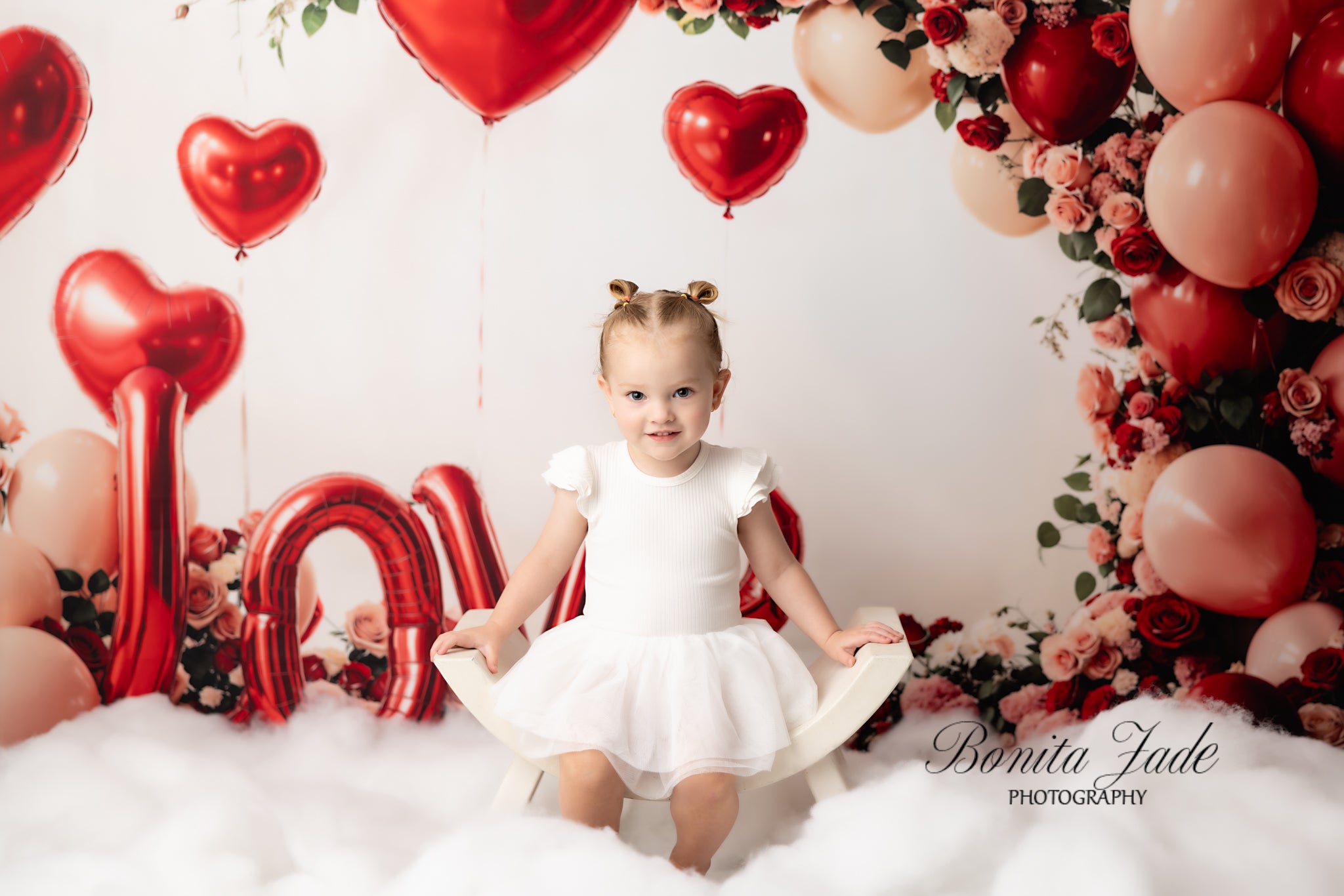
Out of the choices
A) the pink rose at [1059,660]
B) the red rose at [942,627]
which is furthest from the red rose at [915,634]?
the pink rose at [1059,660]

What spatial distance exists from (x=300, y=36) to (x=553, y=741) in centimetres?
131

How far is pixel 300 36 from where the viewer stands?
1786 mm

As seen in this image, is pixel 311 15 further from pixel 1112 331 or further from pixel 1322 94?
pixel 1322 94

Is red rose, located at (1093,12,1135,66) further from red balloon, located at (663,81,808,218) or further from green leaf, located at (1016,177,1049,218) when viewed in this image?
red balloon, located at (663,81,808,218)

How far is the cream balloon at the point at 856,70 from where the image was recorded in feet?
5.74

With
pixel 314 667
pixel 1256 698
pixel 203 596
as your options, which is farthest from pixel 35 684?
pixel 1256 698

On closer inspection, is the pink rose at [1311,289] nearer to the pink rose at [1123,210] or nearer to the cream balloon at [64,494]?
the pink rose at [1123,210]

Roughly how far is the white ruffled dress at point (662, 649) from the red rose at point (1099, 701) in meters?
0.70

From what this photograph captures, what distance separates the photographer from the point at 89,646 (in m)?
1.88

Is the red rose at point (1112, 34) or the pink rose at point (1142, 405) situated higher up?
the red rose at point (1112, 34)

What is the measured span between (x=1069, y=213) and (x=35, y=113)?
1.85m

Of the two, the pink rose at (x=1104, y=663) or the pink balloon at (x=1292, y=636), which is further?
the pink rose at (x=1104, y=663)

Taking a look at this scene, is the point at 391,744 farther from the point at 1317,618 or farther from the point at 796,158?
the point at 1317,618

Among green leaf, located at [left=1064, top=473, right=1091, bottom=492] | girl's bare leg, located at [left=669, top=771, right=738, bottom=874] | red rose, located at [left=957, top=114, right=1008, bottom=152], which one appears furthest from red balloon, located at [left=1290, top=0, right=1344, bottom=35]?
girl's bare leg, located at [left=669, top=771, right=738, bottom=874]
